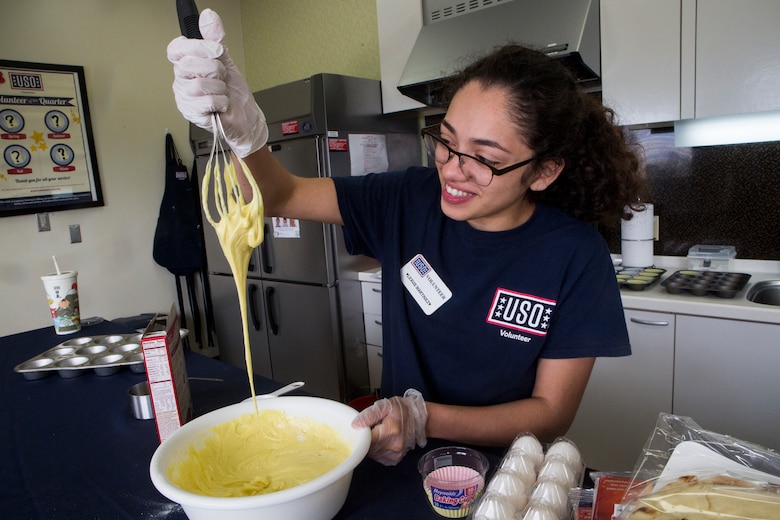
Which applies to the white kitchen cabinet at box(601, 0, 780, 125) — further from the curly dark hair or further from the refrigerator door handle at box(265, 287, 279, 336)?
the refrigerator door handle at box(265, 287, 279, 336)

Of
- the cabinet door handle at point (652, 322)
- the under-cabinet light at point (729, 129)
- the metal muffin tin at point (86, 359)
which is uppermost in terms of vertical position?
the under-cabinet light at point (729, 129)

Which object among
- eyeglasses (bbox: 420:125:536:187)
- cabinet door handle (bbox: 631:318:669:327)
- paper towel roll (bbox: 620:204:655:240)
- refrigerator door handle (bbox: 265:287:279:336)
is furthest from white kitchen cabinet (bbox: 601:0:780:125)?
Answer: refrigerator door handle (bbox: 265:287:279:336)

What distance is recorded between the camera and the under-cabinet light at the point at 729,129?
2008 mm

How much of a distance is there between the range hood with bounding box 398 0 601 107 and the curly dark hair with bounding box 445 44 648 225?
0.83 m

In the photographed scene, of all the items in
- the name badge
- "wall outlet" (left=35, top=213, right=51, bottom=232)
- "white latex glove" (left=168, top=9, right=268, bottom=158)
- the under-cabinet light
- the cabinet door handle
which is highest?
"white latex glove" (left=168, top=9, right=268, bottom=158)

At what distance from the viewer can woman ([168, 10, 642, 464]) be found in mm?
1005

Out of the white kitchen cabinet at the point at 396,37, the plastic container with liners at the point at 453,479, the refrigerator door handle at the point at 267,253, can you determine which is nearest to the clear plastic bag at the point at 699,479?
the plastic container with liners at the point at 453,479

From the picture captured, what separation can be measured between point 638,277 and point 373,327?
1344mm

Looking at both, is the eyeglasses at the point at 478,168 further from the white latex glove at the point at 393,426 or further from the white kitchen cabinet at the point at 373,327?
the white kitchen cabinet at the point at 373,327

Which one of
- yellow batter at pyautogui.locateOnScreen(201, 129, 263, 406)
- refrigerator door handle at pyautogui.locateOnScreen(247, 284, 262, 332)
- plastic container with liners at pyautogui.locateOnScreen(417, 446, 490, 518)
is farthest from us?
refrigerator door handle at pyautogui.locateOnScreen(247, 284, 262, 332)

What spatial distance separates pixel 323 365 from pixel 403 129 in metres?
1.46

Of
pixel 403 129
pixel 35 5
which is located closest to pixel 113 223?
pixel 35 5

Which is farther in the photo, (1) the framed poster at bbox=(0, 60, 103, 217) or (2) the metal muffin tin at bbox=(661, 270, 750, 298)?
(1) the framed poster at bbox=(0, 60, 103, 217)

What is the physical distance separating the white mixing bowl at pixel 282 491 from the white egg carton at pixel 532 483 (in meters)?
0.19
